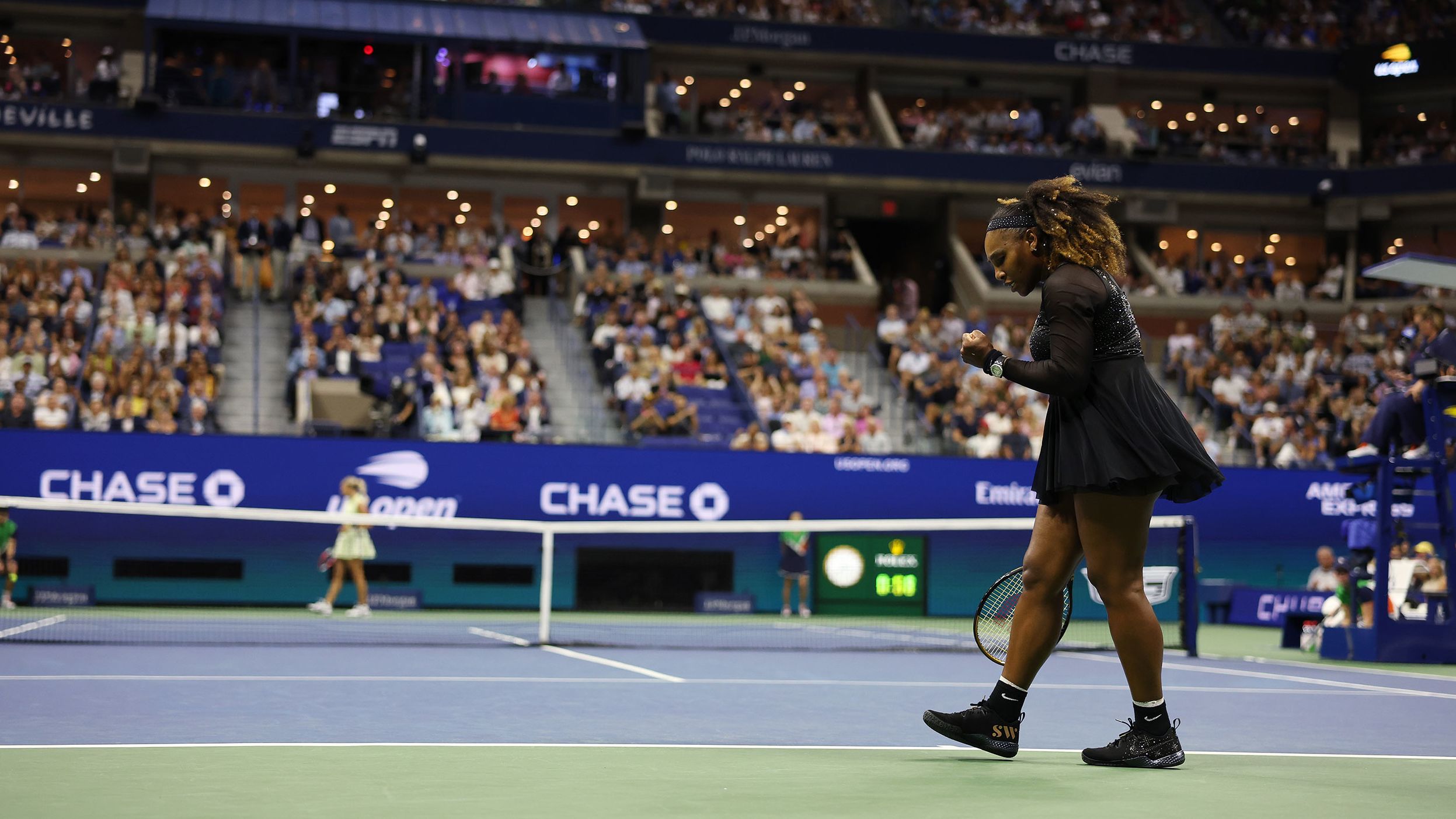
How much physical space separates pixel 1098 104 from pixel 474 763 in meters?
34.7

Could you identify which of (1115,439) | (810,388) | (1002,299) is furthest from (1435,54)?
(1115,439)

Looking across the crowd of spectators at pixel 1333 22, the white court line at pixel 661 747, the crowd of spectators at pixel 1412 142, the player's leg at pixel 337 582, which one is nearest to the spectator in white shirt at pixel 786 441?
the player's leg at pixel 337 582

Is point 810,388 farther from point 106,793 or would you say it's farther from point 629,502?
point 106,793

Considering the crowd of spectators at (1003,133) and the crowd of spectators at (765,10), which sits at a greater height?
the crowd of spectators at (765,10)

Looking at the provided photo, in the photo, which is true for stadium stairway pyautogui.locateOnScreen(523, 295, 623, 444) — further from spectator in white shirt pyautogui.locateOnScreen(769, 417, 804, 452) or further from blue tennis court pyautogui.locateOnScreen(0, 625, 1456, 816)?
blue tennis court pyautogui.locateOnScreen(0, 625, 1456, 816)

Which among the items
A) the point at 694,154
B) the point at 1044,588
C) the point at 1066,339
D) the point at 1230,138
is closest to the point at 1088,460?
the point at 1066,339

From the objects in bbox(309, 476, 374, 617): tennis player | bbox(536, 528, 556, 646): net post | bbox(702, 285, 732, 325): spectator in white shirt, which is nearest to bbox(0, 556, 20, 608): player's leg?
bbox(309, 476, 374, 617): tennis player

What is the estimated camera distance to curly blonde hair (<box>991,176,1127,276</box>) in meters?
5.63

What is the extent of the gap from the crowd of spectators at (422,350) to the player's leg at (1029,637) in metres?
15.9

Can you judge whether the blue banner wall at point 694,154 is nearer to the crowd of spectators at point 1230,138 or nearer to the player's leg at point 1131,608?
the crowd of spectators at point 1230,138

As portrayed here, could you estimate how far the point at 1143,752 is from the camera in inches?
214

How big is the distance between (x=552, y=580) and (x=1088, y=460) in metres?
16.3

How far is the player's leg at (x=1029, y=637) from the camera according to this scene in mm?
5586

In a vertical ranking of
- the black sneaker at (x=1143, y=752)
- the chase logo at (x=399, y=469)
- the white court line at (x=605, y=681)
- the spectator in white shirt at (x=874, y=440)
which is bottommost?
the white court line at (x=605, y=681)
